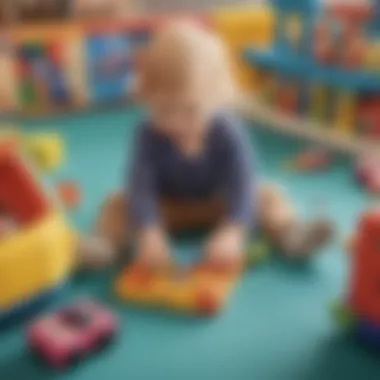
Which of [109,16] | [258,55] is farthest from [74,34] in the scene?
[258,55]

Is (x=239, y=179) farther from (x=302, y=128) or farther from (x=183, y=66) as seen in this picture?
(x=302, y=128)

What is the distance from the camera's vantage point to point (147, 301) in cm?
97

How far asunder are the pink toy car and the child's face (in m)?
0.27

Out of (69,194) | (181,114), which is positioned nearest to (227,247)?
(181,114)

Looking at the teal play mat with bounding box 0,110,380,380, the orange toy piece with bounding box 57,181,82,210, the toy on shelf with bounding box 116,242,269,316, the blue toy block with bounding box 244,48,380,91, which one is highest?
the blue toy block with bounding box 244,48,380,91

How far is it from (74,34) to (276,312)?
3.59 feet

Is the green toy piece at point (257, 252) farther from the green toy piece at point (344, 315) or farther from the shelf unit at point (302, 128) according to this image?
the shelf unit at point (302, 128)

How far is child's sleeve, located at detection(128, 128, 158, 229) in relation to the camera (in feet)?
3.46

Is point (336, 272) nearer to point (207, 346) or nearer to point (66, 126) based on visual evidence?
point (207, 346)

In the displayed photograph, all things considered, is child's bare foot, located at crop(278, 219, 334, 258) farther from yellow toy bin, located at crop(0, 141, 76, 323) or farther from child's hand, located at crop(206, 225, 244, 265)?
yellow toy bin, located at crop(0, 141, 76, 323)

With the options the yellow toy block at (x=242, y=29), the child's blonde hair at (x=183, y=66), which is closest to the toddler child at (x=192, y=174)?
the child's blonde hair at (x=183, y=66)

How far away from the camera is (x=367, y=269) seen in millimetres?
838

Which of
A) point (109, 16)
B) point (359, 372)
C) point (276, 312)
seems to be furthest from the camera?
point (109, 16)

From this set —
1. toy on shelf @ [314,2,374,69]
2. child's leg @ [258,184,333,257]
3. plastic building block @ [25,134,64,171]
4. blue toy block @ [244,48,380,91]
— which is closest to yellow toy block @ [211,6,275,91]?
blue toy block @ [244,48,380,91]
